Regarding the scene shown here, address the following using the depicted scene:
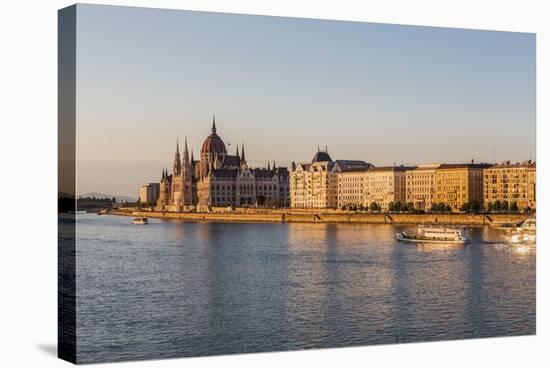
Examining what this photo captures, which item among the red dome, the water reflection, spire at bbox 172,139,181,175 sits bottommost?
the water reflection

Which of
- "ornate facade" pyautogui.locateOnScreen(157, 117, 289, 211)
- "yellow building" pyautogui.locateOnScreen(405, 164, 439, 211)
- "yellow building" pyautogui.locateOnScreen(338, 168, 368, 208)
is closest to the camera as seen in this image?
"ornate facade" pyautogui.locateOnScreen(157, 117, 289, 211)

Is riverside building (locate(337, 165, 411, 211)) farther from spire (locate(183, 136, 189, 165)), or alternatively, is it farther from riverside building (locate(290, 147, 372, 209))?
spire (locate(183, 136, 189, 165))

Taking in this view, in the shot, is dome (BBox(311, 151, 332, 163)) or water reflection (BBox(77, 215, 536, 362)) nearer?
water reflection (BBox(77, 215, 536, 362))

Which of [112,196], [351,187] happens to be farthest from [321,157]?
[351,187]

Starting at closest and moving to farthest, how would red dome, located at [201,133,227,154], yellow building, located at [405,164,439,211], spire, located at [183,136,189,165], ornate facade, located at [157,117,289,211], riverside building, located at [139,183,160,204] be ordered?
spire, located at [183,136,189,165], red dome, located at [201,133,227,154], riverside building, located at [139,183,160,204], ornate facade, located at [157,117,289,211], yellow building, located at [405,164,439,211]

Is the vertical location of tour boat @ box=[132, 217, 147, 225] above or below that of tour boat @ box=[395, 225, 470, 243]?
above

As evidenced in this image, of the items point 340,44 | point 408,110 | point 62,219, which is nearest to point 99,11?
point 62,219

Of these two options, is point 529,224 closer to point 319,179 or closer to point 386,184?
point 386,184

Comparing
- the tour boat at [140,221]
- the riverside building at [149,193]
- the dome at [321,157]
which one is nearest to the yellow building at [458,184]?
the dome at [321,157]

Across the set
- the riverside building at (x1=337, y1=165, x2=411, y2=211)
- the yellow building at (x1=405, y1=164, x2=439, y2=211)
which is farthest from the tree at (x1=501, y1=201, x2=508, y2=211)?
the riverside building at (x1=337, y1=165, x2=411, y2=211)
